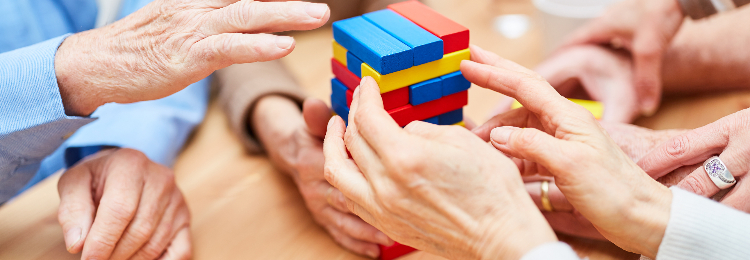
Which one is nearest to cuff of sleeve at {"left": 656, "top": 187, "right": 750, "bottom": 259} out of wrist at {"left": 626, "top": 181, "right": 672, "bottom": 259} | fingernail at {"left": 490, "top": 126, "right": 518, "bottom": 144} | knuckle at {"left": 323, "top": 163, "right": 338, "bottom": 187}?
wrist at {"left": 626, "top": 181, "right": 672, "bottom": 259}

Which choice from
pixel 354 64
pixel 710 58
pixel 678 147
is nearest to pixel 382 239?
pixel 354 64

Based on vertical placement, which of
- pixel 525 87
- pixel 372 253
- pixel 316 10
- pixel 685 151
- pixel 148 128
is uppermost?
pixel 316 10

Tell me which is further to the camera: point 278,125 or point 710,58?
point 710,58

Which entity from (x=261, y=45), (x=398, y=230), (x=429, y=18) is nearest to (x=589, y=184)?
(x=398, y=230)

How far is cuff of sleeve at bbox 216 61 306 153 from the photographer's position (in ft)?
3.88

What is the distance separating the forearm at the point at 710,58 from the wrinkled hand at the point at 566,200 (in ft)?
1.44

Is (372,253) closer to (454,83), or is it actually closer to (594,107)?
(454,83)

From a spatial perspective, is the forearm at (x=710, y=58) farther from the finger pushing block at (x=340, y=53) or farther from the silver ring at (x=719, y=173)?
the finger pushing block at (x=340, y=53)

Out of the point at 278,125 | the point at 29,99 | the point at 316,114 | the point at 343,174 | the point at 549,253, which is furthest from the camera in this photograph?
the point at 278,125

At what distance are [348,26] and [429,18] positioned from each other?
0.49 feet

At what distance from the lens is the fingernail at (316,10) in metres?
0.76

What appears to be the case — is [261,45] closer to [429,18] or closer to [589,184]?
[429,18]

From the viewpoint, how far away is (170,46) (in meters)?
0.78

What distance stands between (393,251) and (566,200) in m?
0.33
